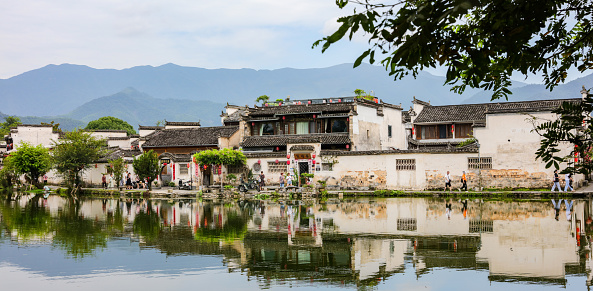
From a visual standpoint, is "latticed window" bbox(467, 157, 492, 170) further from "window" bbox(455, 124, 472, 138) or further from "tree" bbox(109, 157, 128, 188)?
"tree" bbox(109, 157, 128, 188)

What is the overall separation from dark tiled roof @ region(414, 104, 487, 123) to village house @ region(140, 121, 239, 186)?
539 inches

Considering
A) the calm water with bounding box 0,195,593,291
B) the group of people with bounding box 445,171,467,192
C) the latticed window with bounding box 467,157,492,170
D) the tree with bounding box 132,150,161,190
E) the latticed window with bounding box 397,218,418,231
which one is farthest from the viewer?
the tree with bounding box 132,150,161,190

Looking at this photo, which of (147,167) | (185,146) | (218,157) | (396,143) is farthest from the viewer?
(396,143)

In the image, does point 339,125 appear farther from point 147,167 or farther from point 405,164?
point 147,167

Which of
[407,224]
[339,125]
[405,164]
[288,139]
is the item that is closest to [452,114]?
[339,125]

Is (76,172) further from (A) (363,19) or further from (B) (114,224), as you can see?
(A) (363,19)

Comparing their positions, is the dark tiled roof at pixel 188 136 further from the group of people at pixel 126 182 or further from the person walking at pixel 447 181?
the person walking at pixel 447 181

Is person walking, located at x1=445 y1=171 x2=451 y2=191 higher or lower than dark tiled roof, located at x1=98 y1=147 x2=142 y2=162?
lower

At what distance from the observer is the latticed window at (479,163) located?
29969mm

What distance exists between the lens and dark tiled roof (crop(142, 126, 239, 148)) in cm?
4182

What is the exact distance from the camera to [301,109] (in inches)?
1561

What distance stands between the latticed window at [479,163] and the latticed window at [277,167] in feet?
36.8

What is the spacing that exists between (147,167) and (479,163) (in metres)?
20.6

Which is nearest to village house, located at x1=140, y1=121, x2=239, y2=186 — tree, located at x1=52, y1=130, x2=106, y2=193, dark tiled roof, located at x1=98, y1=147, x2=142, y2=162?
dark tiled roof, located at x1=98, y1=147, x2=142, y2=162
